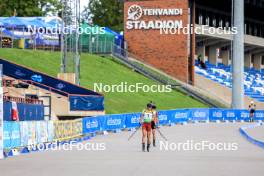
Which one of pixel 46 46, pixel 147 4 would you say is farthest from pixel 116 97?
pixel 147 4

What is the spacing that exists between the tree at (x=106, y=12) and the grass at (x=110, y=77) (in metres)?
52.1

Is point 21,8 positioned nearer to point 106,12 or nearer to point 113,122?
point 106,12

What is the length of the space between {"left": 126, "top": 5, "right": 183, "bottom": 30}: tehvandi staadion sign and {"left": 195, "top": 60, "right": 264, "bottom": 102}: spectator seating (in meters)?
5.94

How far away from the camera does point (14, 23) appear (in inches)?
2419

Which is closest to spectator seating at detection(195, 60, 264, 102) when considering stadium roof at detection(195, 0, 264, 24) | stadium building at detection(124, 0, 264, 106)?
stadium building at detection(124, 0, 264, 106)

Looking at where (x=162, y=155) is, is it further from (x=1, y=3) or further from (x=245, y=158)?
(x=1, y=3)

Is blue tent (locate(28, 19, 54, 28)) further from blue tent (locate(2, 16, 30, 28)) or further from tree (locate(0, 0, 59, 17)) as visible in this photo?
tree (locate(0, 0, 59, 17))

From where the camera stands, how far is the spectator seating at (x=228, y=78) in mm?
75531

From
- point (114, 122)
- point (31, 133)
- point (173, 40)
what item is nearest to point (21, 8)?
point (173, 40)

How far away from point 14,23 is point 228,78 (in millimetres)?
27504

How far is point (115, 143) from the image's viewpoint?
32.1 metres

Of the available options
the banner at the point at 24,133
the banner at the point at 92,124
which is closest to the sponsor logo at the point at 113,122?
the banner at the point at 92,124

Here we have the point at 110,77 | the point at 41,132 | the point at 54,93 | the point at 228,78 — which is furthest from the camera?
the point at 228,78

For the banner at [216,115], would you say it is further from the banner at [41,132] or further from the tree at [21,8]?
the tree at [21,8]
